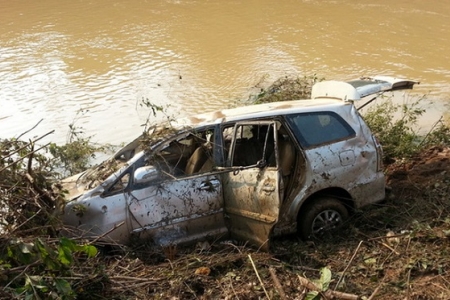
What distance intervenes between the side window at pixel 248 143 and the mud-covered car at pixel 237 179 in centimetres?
1

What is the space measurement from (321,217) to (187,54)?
11.4 metres

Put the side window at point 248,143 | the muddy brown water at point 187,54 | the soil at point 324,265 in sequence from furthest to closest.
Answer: the muddy brown water at point 187,54, the side window at point 248,143, the soil at point 324,265

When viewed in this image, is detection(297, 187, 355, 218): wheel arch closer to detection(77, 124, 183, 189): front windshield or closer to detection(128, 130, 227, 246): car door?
detection(128, 130, 227, 246): car door

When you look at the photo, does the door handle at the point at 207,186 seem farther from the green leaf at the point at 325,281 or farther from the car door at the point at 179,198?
the green leaf at the point at 325,281

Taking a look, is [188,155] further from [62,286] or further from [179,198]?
[62,286]

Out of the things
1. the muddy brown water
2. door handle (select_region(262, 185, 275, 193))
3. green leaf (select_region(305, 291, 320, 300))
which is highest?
door handle (select_region(262, 185, 275, 193))

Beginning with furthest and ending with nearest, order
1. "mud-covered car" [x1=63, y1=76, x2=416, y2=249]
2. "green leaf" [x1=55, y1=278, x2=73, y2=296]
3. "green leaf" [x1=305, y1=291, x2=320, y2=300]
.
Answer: "mud-covered car" [x1=63, y1=76, x2=416, y2=249], "green leaf" [x1=305, y1=291, x2=320, y2=300], "green leaf" [x1=55, y1=278, x2=73, y2=296]

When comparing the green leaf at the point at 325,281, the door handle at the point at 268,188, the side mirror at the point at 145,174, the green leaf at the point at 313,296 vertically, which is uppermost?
the side mirror at the point at 145,174

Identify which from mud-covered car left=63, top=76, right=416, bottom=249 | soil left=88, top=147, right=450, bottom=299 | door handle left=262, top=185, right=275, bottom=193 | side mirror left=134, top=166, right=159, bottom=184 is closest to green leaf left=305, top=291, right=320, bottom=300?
soil left=88, top=147, right=450, bottom=299

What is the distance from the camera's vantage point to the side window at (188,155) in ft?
19.0

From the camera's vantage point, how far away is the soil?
Result: 469cm

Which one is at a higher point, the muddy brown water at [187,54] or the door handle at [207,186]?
the door handle at [207,186]

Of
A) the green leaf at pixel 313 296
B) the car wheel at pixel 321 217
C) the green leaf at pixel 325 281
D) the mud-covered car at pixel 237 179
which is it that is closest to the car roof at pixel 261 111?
the mud-covered car at pixel 237 179

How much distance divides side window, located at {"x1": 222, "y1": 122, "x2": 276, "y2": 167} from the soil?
989 millimetres
